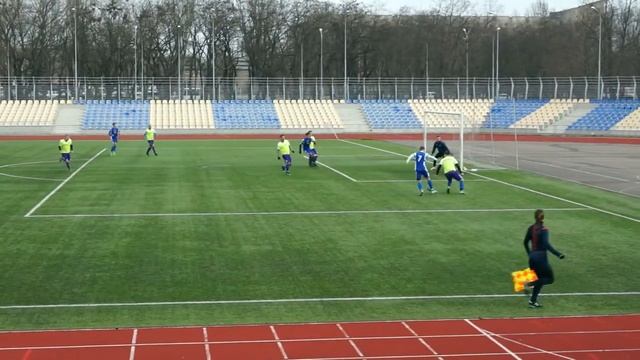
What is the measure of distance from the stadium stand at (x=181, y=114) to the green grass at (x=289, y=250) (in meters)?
44.3

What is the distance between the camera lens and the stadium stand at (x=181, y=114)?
75.6 metres

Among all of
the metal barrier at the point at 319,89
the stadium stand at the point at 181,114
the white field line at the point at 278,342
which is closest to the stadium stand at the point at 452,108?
the metal barrier at the point at 319,89

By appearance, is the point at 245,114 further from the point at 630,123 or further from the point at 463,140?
the point at 463,140

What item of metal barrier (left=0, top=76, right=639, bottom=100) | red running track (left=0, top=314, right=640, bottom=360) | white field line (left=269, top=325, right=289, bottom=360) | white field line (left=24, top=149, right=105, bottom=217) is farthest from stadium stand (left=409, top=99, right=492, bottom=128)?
white field line (left=269, top=325, right=289, bottom=360)

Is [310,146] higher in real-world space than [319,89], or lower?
lower

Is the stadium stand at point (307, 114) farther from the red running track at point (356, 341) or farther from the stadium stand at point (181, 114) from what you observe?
the red running track at point (356, 341)

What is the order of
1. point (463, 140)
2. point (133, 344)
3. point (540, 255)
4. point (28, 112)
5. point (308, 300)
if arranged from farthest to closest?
point (28, 112) < point (463, 140) < point (308, 300) < point (540, 255) < point (133, 344)

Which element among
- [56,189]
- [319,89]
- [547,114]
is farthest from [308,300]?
[319,89]

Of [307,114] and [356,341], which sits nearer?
[356,341]

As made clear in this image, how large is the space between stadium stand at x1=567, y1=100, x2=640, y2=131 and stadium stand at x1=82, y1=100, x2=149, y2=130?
38740mm

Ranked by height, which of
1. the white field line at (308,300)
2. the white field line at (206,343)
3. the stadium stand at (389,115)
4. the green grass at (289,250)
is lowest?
the white field line at (206,343)

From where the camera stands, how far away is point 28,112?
A: 7556 centimetres

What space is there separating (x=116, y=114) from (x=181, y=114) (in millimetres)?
5964

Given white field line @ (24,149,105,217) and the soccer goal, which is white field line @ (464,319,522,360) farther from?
the soccer goal
